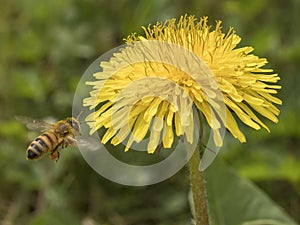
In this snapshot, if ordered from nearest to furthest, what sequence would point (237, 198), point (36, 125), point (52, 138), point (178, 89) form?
point (178, 89) < point (52, 138) < point (36, 125) < point (237, 198)

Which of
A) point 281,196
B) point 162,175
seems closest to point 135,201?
point 162,175

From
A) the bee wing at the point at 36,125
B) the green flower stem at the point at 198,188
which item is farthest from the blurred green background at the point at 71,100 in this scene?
the green flower stem at the point at 198,188

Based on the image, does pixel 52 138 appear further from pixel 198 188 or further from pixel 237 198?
pixel 237 198

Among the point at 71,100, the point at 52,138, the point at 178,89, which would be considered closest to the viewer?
the point at 178,89

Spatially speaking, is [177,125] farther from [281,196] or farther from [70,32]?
[70,32]

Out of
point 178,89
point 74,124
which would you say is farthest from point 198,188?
point 74,124
